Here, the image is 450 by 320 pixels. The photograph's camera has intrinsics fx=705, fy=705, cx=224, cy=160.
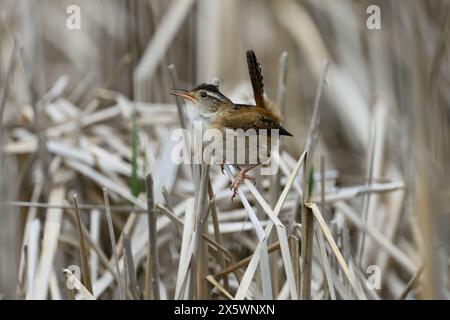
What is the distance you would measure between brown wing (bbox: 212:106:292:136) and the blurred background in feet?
0.99

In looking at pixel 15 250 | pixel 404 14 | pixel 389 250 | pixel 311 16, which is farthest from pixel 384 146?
pixel 15 250

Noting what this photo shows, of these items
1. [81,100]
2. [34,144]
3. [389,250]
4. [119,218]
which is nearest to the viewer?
[389,250]

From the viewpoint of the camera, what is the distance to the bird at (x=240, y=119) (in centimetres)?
164

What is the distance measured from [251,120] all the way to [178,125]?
948mm

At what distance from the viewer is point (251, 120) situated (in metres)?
1.65

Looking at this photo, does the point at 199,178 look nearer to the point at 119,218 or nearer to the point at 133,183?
the point at 133,183

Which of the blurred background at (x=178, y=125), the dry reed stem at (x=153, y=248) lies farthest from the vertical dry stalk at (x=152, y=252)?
the blurred background at (x=178, y=125)

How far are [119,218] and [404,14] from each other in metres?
1.20

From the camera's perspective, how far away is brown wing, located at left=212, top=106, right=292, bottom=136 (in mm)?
1637

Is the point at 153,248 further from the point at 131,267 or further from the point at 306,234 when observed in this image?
the point at 306,234

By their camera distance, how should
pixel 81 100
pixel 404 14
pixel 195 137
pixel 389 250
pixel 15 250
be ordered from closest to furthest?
pixel 404 14 → pixel 15 250 → pixel 195 137 → pixel 389 250 → pixel 81 100

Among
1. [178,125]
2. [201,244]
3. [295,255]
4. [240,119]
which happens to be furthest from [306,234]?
[178,125]

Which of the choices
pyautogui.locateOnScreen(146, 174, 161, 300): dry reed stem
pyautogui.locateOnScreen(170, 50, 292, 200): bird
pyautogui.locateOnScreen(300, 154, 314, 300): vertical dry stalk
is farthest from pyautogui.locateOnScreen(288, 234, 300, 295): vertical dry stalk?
pyautogui.locateOnScreen(146, 174, 161, 300): dry reed stem

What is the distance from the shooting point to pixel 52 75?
334 centimetres
